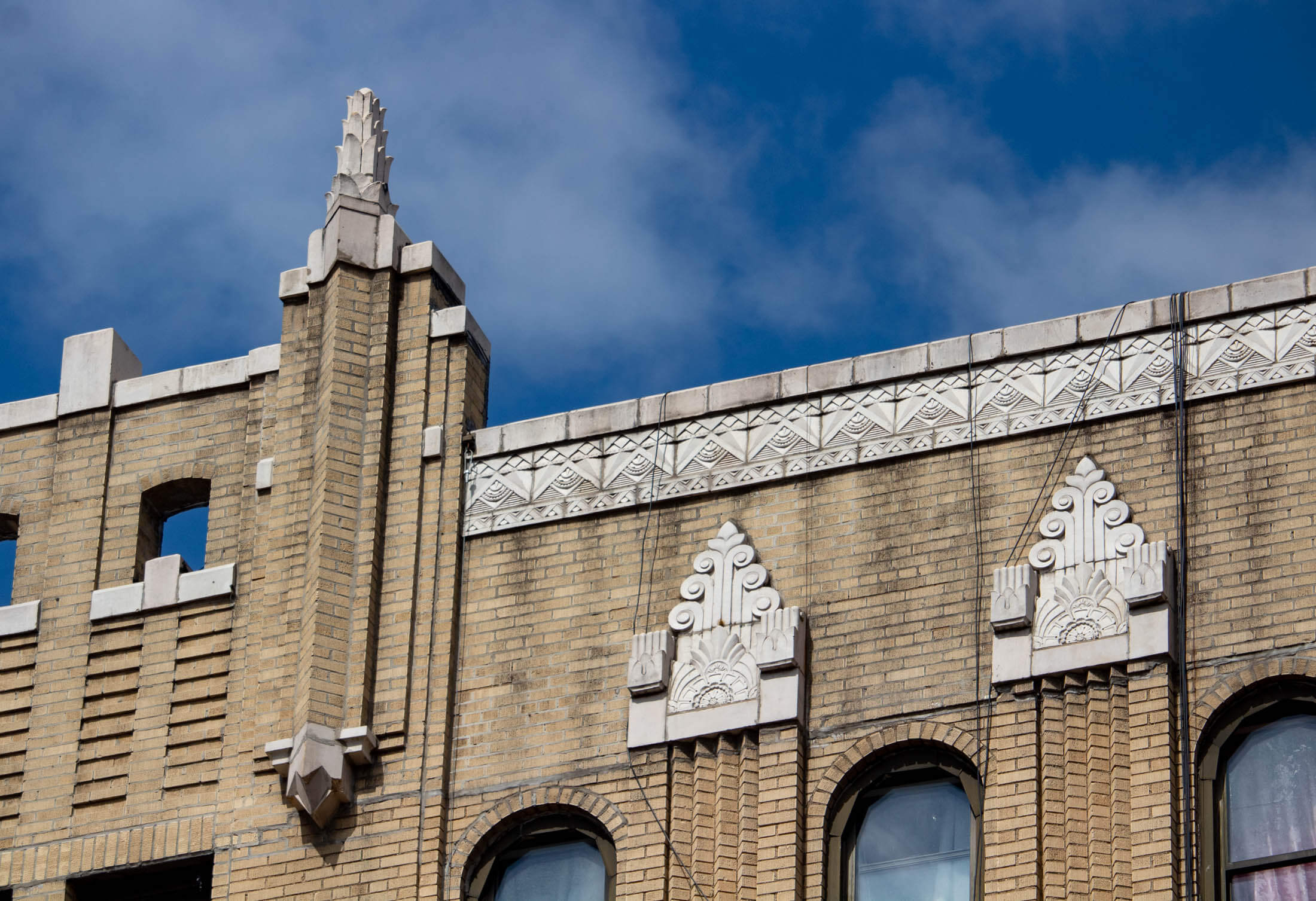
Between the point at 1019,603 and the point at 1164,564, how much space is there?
3.34 ft

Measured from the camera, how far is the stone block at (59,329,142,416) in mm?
23453

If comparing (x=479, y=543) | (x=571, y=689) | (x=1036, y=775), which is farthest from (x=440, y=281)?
(x=1036, y=775)

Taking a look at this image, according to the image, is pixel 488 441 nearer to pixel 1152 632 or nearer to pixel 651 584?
pixel 651 584

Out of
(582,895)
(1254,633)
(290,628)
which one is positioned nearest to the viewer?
(1254,633)

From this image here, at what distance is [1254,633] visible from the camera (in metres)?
18.8

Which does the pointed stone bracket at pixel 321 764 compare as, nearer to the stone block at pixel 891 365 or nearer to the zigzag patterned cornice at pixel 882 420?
the zigzag patterned cornice at pixel 882 420

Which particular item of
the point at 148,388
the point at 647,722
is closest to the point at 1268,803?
the point at 647,722

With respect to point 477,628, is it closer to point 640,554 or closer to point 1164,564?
point 640,554

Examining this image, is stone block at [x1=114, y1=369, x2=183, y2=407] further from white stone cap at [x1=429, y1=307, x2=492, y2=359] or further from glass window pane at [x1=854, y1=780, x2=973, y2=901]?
glass window pane at [x1=854, y1=780, x2=973, y2=901]

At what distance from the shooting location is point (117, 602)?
22.4 m

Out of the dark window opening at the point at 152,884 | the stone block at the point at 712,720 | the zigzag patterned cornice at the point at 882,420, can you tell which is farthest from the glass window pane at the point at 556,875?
the zigzag patterned cornice at the point at 882,420

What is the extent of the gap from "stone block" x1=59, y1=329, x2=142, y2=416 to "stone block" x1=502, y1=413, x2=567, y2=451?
11.9 feet

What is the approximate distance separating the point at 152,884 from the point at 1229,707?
8.26 meters

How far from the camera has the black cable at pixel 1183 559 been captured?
1834 centimetres
